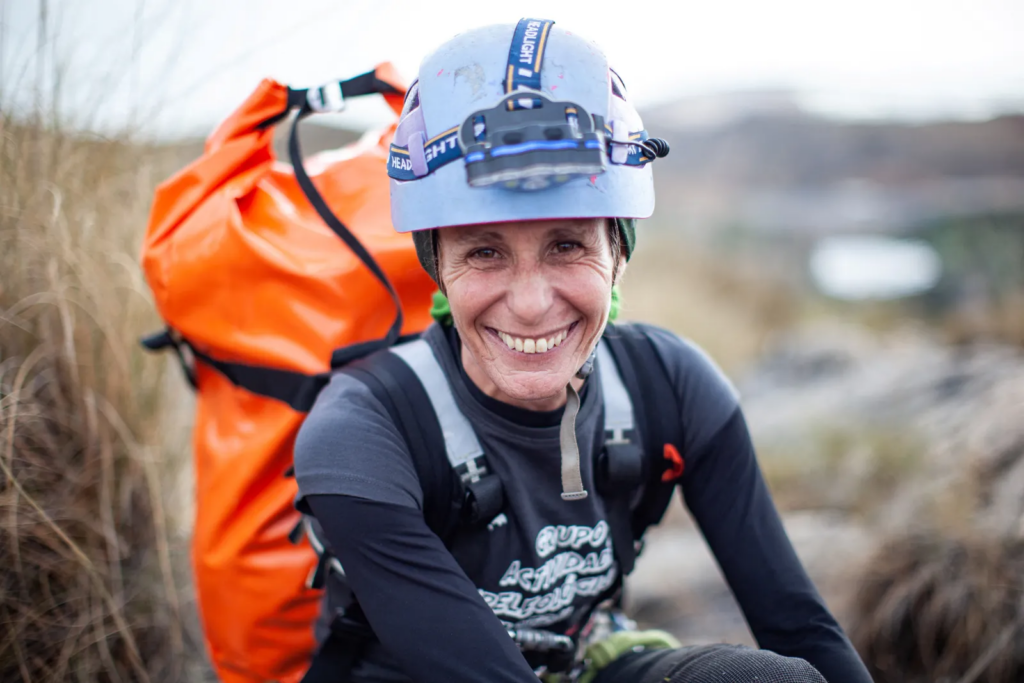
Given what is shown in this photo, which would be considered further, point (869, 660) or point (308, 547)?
point (869, 660)

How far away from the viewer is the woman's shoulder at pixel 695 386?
1.99 m

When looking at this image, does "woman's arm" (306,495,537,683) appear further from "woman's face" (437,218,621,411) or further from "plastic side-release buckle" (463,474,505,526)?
"woman's face" (437,218,621,411)

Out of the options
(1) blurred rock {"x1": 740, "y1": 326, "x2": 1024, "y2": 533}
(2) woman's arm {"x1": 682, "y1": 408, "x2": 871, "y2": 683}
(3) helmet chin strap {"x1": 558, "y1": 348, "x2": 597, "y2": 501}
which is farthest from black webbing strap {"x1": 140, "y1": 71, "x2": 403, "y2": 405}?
(1) blurred rock {"x1": 740, "y1": 326, "x2": 1024, "y2": 533}

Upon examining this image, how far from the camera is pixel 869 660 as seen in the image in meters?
3.12

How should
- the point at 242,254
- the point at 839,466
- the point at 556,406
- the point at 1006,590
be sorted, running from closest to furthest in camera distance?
1. the point at 556,406
2. the point at 242,254
3. the point at 1006,590
4. the point at 839,466

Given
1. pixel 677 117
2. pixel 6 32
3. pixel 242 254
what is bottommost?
pixel 242 254

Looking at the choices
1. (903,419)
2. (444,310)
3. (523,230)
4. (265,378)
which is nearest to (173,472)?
(265,378)

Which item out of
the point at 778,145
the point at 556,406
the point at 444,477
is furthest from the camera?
the point at 778,145

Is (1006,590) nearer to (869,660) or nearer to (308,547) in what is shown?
(869,660)

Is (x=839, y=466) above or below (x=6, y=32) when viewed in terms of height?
below

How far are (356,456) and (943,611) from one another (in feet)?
8.64

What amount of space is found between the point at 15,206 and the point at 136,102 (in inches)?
30.9

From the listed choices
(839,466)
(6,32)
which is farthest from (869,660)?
(6,32)

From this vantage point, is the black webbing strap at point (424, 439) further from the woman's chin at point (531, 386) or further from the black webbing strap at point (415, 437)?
the woman's chin at point (531, 386)
